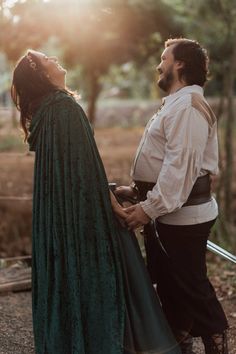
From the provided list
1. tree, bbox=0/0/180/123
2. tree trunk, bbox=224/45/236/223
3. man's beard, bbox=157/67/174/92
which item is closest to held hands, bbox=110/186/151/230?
man's beard, bbox=157/67/174/92

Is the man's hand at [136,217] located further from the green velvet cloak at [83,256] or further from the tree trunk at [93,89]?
the tree trunk at [93,89]

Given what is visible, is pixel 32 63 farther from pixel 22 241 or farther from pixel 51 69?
pixel 22 241

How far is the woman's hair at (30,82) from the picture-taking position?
327cm

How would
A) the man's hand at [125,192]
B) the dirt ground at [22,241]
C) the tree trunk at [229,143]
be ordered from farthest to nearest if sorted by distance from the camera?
the tree trunk at [229,143], the dirt ground at [22,241], the man's hand at [125,192]

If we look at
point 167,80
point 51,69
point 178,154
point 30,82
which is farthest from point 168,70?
point 30,82

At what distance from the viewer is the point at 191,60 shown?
325 centimetres

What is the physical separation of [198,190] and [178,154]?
0.30 m

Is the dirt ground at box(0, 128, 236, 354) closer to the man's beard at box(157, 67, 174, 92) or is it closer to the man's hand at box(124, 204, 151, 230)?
the man's hand at box(124, 204, 151, 230)

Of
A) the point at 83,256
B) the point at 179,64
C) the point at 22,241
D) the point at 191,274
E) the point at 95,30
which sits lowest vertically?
the point at 22,241

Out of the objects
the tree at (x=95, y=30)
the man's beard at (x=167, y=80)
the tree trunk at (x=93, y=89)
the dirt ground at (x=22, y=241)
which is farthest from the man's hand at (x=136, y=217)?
the tree trunk at (x=93, y=89)

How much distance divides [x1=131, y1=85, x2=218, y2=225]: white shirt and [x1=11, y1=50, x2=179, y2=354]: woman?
0.24m

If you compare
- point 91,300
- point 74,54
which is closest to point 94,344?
point 91,300

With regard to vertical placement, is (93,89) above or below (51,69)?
below

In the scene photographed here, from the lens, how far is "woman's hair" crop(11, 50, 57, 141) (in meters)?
3.27
